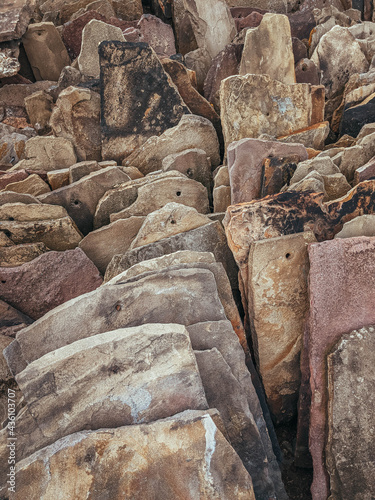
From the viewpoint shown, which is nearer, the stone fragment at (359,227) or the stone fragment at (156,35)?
the stone fragment at (359,227)

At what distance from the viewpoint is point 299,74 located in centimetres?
392

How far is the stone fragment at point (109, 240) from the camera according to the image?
8.13ft

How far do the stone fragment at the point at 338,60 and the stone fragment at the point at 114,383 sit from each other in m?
3.62

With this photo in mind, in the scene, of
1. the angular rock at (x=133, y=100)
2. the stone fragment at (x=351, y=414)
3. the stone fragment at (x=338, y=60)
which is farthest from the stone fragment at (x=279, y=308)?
the stone fragment at (x=338, y=60)

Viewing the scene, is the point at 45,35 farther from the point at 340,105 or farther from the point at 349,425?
the point at 349,425

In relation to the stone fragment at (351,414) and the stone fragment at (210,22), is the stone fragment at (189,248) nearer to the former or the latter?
the stone fragment at (351,414)

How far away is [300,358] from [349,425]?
382 mm

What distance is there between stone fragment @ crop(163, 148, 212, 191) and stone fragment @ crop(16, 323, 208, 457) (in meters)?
1.80

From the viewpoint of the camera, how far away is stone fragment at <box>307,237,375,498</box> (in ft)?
5.34

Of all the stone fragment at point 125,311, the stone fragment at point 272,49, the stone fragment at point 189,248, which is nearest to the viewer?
the stone fragment at point 125,311

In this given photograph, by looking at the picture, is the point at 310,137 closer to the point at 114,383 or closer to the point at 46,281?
the point at 46,281

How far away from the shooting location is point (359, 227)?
179 cm

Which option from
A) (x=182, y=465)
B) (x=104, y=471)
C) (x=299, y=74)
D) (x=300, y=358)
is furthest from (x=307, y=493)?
(x=299, y=74)

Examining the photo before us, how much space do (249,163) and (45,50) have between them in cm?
369
